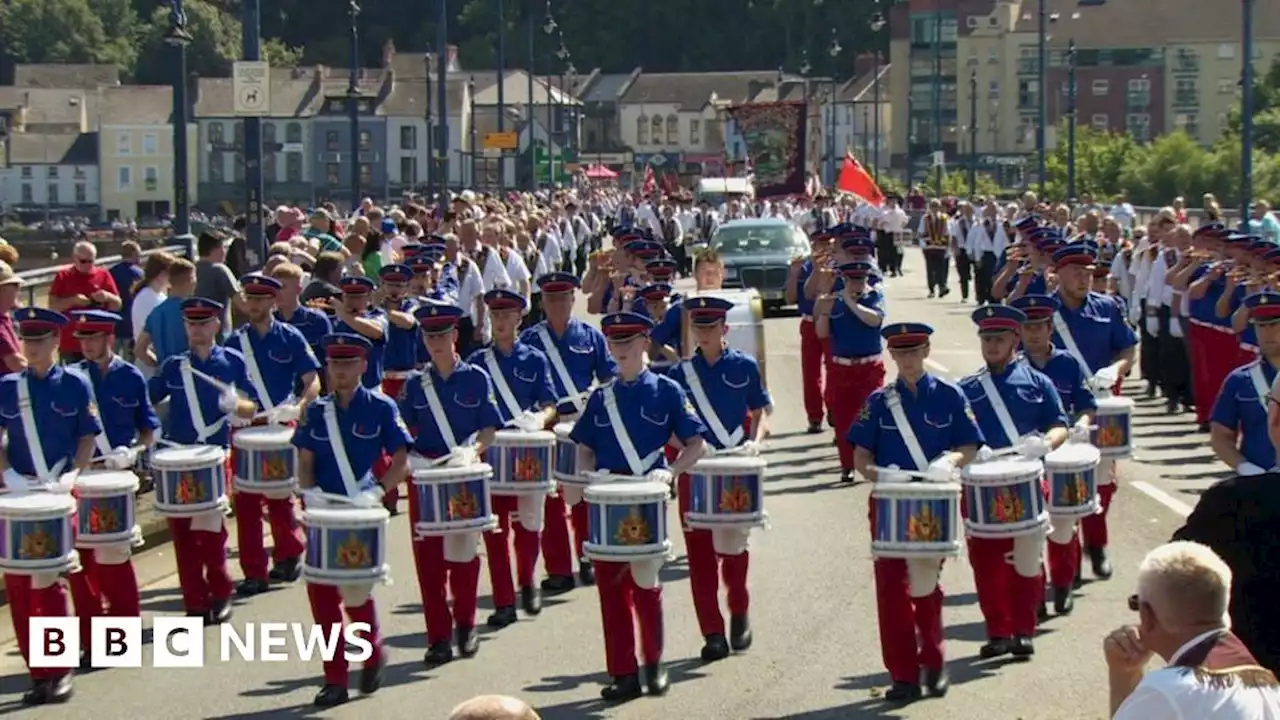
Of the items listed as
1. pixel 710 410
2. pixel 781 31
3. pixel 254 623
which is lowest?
pixel 254 623

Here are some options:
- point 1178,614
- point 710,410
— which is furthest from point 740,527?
point 1178,614

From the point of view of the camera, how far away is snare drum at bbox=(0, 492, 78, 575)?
12.0 m

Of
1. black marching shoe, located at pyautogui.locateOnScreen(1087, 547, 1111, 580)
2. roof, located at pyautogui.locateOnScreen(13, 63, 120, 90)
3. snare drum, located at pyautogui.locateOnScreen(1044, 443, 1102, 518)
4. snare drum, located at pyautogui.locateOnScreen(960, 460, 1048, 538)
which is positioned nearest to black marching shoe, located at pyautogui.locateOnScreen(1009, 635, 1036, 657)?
snare drum, located at pyautogui.locateOnScreen(960, 460, 1048, 538)

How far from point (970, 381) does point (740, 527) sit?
152 cm

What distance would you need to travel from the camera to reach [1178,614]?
614cm

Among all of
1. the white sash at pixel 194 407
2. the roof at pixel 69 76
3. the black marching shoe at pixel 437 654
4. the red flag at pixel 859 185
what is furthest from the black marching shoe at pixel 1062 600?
the roof at pixel 69 76

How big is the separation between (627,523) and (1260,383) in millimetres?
3274

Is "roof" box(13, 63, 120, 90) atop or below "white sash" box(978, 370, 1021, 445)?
atop

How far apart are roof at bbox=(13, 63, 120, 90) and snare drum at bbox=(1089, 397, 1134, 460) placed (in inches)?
5404

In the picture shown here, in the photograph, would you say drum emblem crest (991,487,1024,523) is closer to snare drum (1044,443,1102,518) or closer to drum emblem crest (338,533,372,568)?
snare drum (1044,443,1102,518)

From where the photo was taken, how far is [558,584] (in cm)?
1510

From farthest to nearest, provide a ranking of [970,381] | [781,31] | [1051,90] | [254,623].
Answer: [781,31], [1051,90], [254,623], [970,381]

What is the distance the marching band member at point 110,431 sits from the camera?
42.6 feet

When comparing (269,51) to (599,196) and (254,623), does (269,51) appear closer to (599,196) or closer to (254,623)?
(599,196)
